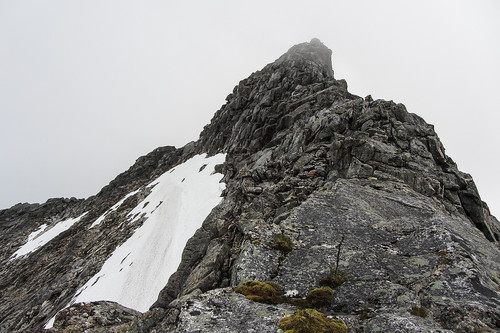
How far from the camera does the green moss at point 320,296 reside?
1070 centimetres

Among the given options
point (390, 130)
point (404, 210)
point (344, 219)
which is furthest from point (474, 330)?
point (390, 130)

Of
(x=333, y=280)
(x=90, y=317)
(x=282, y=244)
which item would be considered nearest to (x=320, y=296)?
(x=333, y=280)

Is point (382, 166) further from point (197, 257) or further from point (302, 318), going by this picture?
point (302, 318)

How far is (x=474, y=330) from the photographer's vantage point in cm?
836

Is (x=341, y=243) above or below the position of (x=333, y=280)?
above

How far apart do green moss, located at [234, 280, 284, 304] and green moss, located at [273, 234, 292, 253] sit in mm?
2348

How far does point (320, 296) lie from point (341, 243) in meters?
3.90

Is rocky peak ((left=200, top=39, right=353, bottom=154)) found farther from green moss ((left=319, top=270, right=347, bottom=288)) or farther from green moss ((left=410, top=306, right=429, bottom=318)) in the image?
green moss ((left=410, top=306, right=429, bottom=318))

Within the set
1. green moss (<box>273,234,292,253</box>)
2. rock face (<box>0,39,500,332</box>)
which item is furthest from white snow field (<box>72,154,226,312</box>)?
green moss (<box>273,234,292,253</box>)

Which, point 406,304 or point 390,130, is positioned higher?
point 390,130

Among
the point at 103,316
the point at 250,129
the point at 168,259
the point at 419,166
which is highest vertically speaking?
the point at 250,129

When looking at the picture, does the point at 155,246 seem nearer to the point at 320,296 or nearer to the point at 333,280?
the point at 333,280

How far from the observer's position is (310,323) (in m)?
9.12

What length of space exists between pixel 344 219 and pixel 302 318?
26.5 feet
